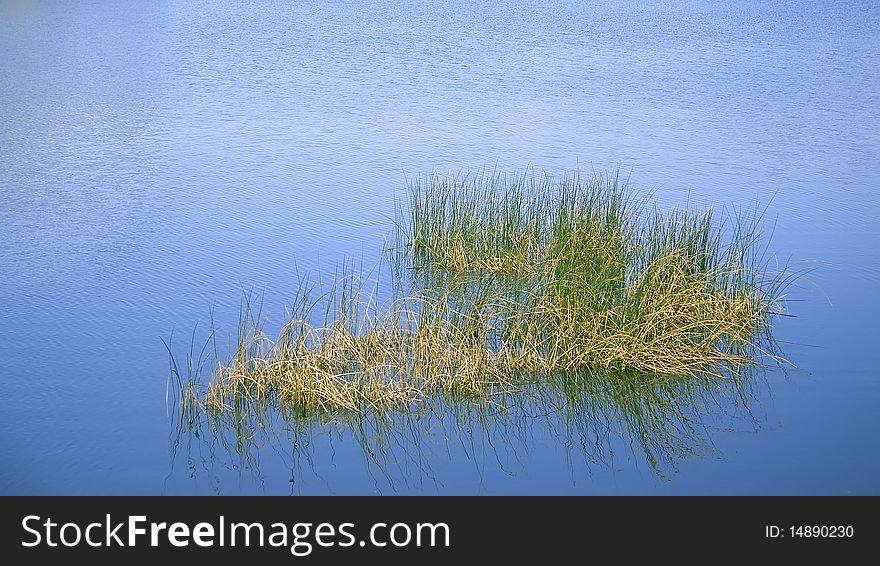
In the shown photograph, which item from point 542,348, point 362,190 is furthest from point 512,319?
point 362,190

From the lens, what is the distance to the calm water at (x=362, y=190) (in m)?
4.36

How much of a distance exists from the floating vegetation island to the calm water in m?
0.21

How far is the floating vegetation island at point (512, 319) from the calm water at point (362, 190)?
21 centimetres

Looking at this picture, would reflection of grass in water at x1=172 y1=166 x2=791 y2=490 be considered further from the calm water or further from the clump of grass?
the calm water

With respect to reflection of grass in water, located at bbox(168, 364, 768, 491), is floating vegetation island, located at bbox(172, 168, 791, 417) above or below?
above

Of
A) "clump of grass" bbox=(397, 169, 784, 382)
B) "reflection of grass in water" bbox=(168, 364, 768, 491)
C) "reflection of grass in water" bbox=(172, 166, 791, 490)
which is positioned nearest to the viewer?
"reflection of grass in water" bbox=(168, 364, 768, 491)

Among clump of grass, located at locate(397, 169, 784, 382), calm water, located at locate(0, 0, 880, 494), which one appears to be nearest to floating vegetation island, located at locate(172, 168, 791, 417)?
clump of grass, located at locate(397, 169, 784, 382)

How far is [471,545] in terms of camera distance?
373 centimetres

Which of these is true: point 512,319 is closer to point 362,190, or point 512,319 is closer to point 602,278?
point 602,278

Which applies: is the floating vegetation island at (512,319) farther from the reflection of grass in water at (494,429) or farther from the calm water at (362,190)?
the calm water at (362,190)

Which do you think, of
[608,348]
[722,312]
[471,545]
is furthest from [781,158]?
[471,545]

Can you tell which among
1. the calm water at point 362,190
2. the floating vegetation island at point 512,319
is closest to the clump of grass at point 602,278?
the floating vegetation island at point 512,319

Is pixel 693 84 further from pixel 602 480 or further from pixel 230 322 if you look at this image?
pixel 602 480

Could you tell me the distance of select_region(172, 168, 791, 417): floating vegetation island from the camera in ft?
15.3
